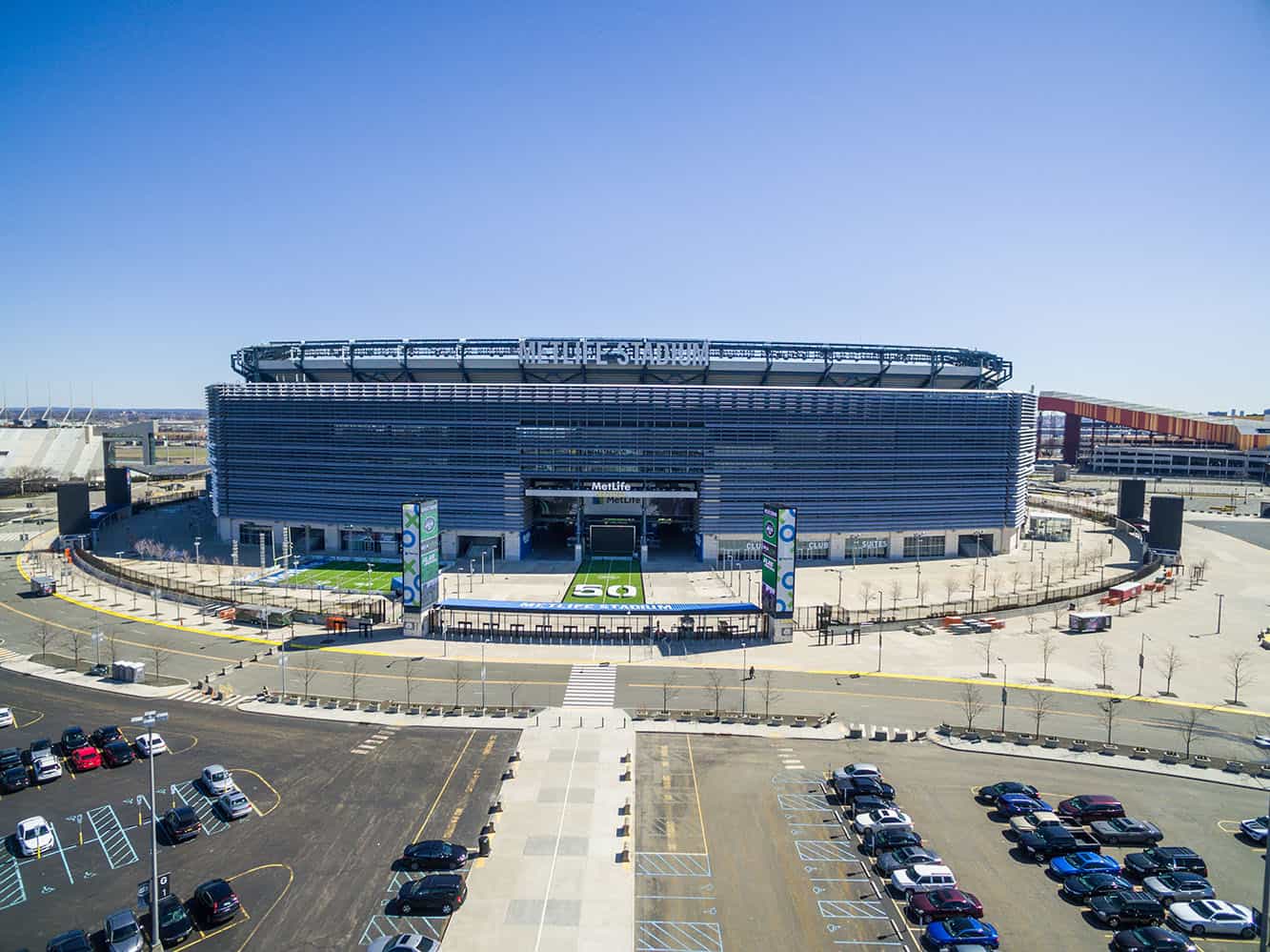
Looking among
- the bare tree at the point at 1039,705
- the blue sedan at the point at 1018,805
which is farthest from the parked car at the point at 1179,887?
the bare tree at the point at 1039,705

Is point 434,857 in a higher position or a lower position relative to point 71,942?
higher

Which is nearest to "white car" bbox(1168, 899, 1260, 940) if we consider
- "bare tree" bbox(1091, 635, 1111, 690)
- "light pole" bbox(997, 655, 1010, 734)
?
"light pole" bbox(997, 655, 1010, 734)

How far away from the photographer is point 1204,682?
57219mm

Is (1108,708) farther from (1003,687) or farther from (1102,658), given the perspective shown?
(1102,658)

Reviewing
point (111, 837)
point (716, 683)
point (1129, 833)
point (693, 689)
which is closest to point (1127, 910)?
point (1129, 833)

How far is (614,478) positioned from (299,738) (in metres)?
61.0

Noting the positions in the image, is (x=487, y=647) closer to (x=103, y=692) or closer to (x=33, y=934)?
(x=103, y=692)

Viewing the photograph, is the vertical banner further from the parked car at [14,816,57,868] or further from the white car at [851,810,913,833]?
the white car at [851,810,913,833]

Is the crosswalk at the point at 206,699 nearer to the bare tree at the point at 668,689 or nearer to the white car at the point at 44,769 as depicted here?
the white car at the point at 44,769

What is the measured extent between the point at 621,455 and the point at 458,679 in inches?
2054

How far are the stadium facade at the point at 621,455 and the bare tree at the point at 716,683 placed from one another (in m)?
43.3

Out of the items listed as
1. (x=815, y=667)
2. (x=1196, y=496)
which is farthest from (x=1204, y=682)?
(x=1196, y=496)

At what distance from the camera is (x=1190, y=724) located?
45.1 metres

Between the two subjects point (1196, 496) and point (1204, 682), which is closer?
point (1204, 682)
